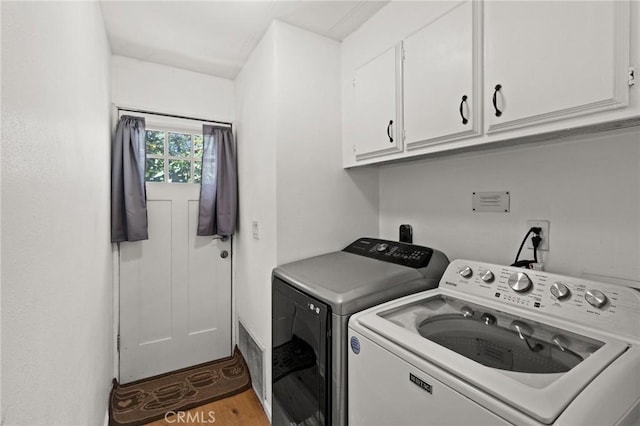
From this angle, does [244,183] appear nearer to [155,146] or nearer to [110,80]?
[155,146]

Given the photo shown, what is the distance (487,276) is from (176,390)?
2223 mm

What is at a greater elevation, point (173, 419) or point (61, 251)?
point (61, 251)

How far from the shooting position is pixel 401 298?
1.31m

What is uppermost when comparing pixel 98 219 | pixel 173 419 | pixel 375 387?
pixel 98 219

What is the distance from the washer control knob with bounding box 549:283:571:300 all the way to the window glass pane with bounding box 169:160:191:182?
2471 millimetres

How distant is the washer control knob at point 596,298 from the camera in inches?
37.4

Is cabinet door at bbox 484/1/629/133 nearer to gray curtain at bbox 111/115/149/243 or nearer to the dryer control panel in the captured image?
the dryer control panel

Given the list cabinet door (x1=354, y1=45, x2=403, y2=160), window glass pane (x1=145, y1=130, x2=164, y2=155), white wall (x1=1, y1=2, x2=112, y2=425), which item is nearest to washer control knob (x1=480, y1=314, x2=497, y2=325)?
cabinet door (x1=354, y1=45, x2=403, y2=160)

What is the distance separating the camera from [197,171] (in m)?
2.48

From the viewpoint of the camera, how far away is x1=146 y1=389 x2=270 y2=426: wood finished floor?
1844 mm

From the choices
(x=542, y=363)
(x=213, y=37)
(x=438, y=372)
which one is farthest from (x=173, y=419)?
(x=213, y=37)

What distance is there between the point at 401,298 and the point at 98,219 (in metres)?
1.62

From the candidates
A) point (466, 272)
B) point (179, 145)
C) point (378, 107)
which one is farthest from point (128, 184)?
point (466, 272)

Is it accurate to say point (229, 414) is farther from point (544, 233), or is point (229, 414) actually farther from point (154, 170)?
point (544, 233)
